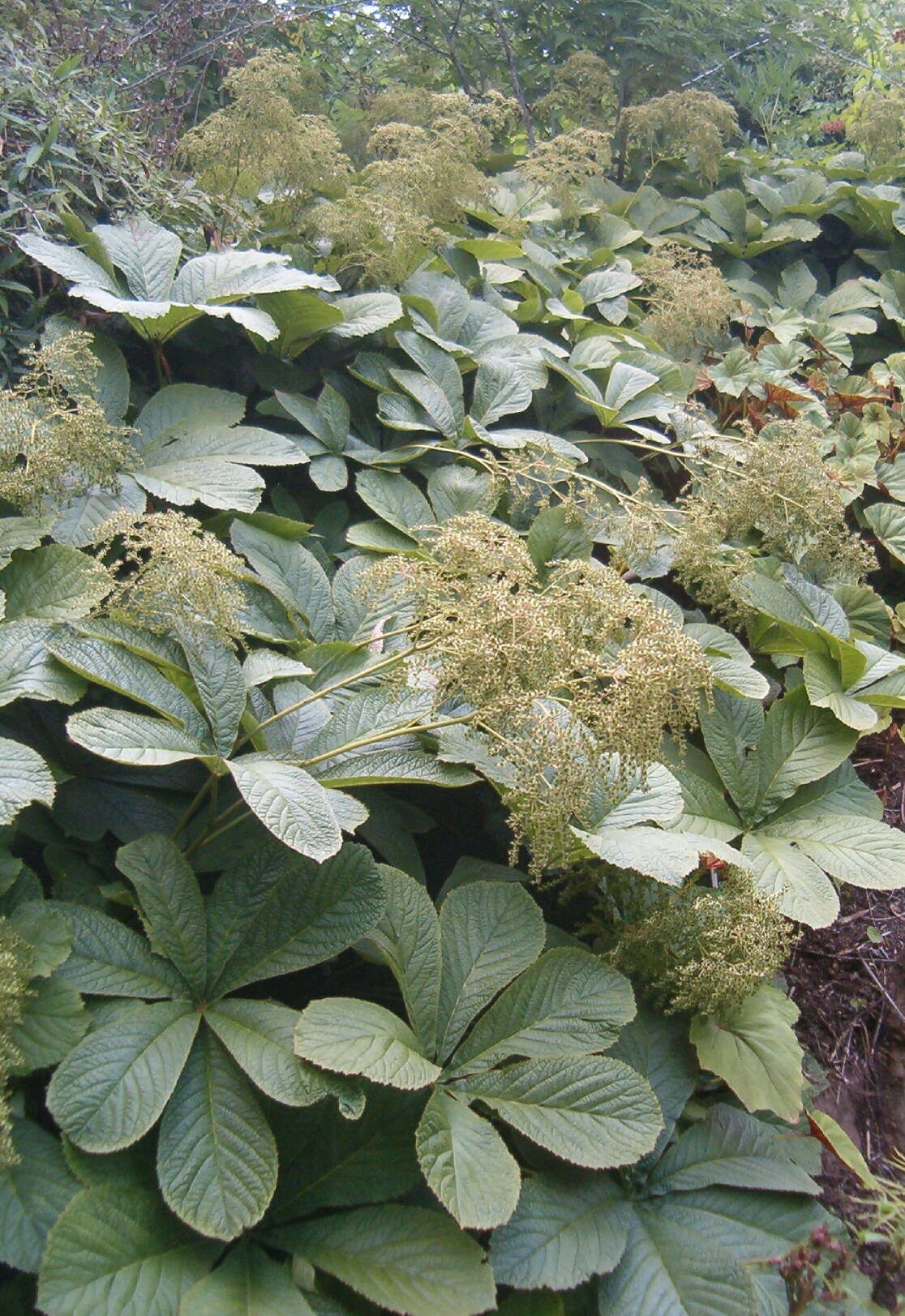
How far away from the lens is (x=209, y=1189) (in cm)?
101

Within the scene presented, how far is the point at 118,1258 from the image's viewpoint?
0.97 m

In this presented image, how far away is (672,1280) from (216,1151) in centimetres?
58

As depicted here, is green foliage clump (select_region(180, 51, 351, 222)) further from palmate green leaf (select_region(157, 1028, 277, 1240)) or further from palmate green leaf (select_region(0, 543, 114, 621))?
palmate green leaf (select_region(157, 1028, 277, 1240))

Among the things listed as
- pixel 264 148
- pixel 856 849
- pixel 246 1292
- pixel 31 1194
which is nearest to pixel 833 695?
pixel 856 849

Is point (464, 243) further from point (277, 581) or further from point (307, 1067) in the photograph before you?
point (307, 1067)

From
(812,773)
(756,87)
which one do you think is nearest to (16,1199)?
(812,773)

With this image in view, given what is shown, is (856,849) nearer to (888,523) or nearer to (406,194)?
(888,523)

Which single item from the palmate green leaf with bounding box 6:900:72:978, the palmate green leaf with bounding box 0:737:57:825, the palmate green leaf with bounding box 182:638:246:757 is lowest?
the palmate green leaf with bounding box 6:900:72:978

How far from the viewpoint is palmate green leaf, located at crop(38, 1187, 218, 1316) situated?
0.92 m

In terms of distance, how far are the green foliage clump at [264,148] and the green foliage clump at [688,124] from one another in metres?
1.56

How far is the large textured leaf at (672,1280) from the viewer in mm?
1095

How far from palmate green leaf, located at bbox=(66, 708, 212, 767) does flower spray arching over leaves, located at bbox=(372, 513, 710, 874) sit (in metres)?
0.32

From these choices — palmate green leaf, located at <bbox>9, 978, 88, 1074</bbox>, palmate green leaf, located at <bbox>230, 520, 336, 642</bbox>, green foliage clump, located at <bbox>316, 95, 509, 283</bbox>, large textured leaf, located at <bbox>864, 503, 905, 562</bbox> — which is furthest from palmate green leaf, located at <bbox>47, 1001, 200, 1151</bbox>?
large textured leaf, located at <bbox>864, 503, 905, 562</bbox>

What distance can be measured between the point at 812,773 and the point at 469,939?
30.7 inches
